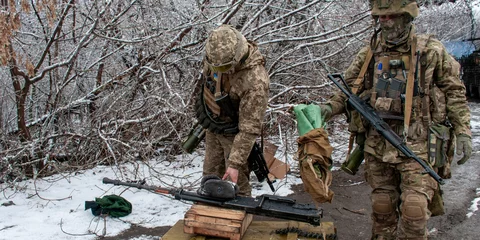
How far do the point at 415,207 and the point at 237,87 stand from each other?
1.51 metres

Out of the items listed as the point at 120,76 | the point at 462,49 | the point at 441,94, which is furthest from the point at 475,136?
the point at 462,49

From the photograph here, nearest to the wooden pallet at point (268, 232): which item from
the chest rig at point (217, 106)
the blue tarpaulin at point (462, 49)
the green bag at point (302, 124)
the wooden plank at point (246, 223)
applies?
the wooden plank at point (246, 223)

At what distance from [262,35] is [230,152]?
262 centimetres

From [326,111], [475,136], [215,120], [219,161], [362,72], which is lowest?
[475,136]

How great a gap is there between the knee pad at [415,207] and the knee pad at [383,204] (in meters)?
0.23

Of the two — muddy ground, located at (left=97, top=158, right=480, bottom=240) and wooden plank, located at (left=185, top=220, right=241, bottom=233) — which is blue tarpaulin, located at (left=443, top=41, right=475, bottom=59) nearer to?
muddy ground, located at (left=97, top=158, right=480, bottom=240)

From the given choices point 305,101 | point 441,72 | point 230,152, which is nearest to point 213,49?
point 230,152

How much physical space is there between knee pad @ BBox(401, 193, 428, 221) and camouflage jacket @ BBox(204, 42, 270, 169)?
3.81 ft

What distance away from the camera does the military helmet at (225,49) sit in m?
3.17

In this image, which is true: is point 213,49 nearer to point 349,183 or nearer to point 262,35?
point 262,35

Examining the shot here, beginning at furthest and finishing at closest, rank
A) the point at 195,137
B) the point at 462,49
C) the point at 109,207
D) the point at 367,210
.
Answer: the point at 462,49 → the point at 367,210 → the point at 109,207 → the point at 195,137

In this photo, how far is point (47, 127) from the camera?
224 inches

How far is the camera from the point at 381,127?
3174mm

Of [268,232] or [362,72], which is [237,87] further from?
[268,232]
